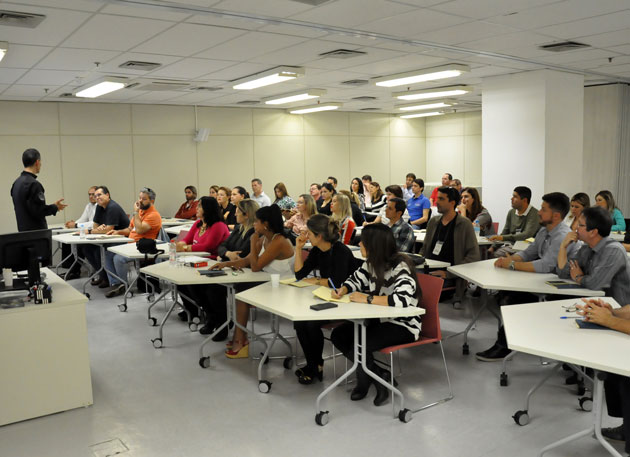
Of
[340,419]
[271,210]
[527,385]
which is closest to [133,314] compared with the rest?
[271,210]

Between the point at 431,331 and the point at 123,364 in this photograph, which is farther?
the point at 123,364

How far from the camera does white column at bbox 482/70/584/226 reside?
315 inches

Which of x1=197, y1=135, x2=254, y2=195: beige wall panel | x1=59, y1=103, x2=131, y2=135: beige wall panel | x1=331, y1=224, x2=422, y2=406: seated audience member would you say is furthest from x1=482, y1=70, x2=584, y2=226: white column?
x1=59, y1=103, x2=131, y2=135: beige wall panel

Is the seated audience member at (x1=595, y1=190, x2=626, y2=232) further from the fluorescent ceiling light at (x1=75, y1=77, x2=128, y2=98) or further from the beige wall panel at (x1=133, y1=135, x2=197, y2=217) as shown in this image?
the beige wall panel at (x1=133, y1=135, x2=197, y2=217)

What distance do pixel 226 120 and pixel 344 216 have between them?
566 centimetres

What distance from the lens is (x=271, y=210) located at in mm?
4977

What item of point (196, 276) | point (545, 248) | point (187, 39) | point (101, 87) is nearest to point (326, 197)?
point (101, 87)

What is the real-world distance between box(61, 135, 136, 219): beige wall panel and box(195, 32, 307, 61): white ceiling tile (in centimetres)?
517

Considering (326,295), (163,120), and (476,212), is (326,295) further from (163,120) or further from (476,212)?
(163,120)

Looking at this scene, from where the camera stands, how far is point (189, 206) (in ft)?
36.5

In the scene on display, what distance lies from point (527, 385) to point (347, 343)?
1.46 m

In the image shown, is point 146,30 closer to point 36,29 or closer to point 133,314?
point 36,29

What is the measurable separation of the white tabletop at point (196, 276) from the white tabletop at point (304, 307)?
470 millimetres

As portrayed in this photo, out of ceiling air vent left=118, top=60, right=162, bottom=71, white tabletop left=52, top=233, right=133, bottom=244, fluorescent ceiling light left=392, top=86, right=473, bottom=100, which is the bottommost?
white tabletop left=52, top=233, right=133, bottom=244
